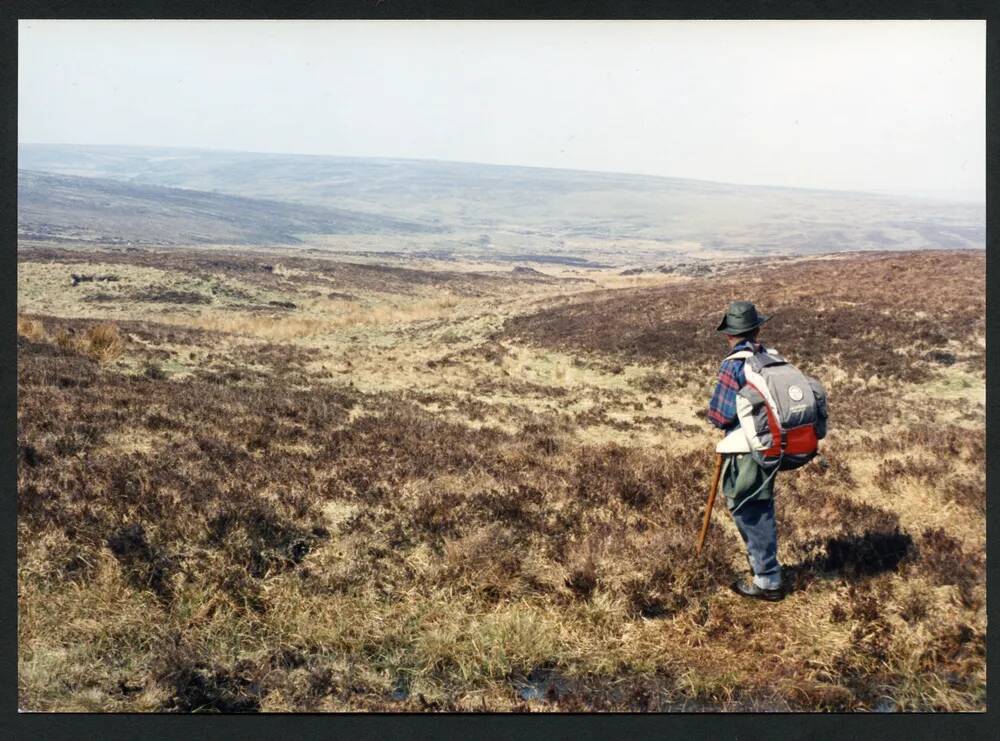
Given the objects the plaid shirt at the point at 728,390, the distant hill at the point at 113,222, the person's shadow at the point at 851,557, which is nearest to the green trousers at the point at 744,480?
the plaid shirt at the point at 728,390

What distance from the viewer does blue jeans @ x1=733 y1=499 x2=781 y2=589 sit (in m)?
5.36

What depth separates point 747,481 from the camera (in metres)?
5.25

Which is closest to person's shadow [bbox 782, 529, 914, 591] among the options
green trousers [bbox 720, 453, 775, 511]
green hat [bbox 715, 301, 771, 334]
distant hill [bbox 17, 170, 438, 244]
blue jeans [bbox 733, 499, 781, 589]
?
blue jeans [bbox 733, 499, 781, 589]

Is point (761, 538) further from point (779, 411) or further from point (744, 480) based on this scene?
point (779, 411)

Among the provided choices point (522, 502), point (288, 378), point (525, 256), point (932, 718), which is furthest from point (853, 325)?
point (525, 256)

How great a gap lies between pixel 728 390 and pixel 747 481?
0.67 m

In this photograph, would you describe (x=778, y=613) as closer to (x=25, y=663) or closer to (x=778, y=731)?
(x=778, y=731)

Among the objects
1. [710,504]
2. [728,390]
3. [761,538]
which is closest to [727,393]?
[728,390]

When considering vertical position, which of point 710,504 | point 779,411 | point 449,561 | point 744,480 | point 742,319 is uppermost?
point 742,319

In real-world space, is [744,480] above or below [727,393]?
below

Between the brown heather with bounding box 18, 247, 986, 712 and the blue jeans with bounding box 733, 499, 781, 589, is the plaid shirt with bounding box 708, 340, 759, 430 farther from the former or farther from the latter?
the brown heather with bounding box 18, 247, 986, 712

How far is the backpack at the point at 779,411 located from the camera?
4910mm

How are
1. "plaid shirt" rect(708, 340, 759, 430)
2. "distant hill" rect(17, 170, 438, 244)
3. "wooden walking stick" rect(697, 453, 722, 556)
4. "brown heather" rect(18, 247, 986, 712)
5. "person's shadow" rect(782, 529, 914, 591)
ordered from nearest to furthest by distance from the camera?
"brown heather" rect(18, 247, 986, 712) → "plaid shirt" rect(708, 340, 759, 430) → "wooden walking stick" rect(697, 453, 722, 556) → "person's shadow" rect(782, 529, 914, 591) → "distant hill" rect(17, 170, 438, 244)

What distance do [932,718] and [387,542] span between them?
4277 mm
